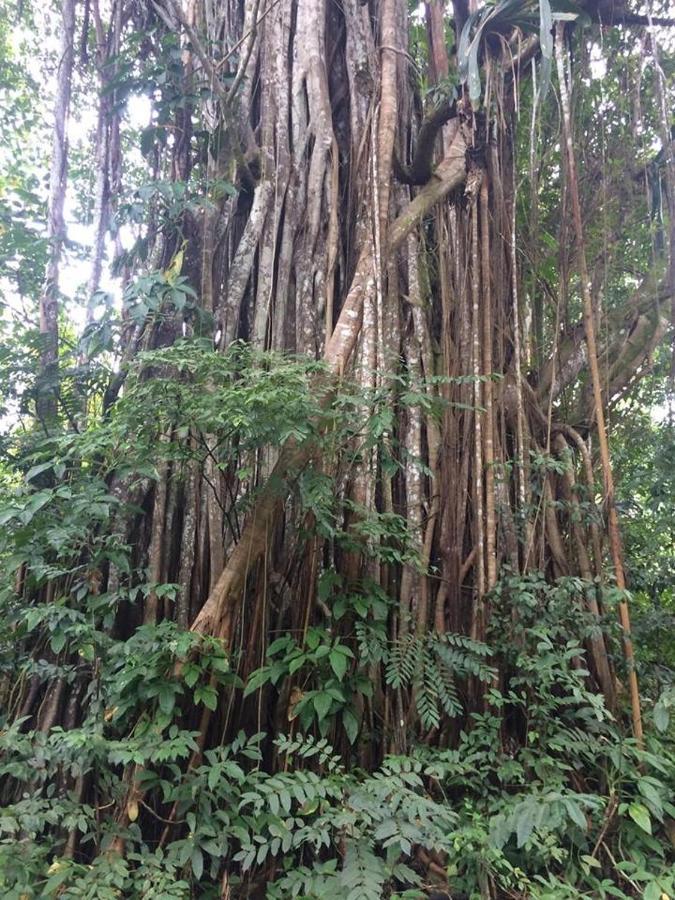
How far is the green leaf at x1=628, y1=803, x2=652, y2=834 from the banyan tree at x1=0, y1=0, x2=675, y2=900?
0.02 m

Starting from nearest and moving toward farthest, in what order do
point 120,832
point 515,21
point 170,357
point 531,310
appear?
point 120,832 < point 170,357 < point 515,21 < point 531,310

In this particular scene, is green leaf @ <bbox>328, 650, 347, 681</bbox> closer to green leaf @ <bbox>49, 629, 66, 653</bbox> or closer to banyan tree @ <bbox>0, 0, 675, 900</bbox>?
banyan tree @ <bbox>0, 0, 675, 900</bbox>

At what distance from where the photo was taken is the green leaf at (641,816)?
6.69ft

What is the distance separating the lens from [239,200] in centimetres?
350

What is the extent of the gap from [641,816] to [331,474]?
4.95 ft

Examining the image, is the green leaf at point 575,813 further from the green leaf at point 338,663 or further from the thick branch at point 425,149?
the thick branch at point 425,149

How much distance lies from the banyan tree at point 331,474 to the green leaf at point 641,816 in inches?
0.6

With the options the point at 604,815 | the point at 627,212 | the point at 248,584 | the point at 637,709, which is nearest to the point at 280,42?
the point at 627,212

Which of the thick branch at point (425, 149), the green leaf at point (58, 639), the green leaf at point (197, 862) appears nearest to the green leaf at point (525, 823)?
the green leaf at point (197, 862)

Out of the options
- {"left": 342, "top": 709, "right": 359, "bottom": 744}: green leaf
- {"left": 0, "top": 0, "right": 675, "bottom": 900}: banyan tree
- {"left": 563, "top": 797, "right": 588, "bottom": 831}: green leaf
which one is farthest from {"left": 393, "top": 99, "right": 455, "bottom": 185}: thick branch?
{"left": 563, "top": 797, "right": 588, "bottom": 831}: green leaf

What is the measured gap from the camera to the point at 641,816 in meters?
2.06

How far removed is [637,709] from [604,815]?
0.36m

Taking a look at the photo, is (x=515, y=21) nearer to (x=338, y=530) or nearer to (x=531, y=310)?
(x=531, y=310)

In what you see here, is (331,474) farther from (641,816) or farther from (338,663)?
(641,816)
